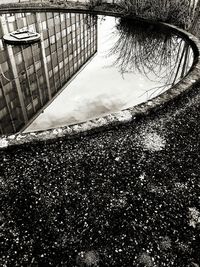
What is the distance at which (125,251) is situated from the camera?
1.40 m

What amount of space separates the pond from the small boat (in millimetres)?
172

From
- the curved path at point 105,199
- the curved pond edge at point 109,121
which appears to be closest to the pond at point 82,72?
the curved pond edge at point 109,121

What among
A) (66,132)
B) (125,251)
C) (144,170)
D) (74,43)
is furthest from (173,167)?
(74,43)

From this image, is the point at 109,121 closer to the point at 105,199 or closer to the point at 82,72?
the point at 105,199

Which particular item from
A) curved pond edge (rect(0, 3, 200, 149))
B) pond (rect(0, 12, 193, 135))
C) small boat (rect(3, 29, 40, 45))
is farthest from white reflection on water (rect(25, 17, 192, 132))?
small boat (rect(3, 29, 40, 45))

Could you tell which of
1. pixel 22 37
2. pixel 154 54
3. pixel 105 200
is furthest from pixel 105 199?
pixel 22 37

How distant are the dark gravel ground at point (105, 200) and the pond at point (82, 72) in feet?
2.56

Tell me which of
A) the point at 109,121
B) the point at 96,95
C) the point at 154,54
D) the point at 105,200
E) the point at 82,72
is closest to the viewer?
the point at 105,200

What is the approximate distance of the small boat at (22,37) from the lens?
5.16m

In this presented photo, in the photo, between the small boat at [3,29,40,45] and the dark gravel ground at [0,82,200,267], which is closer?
the dark gravel ground at [0,82,200,267]

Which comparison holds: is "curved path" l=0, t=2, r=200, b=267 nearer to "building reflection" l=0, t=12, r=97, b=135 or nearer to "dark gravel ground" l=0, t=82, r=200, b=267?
"dark gravel ground" l=0, t=82, r=200, b=267

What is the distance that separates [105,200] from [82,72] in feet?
8.86

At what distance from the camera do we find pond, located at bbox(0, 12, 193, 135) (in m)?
2.92

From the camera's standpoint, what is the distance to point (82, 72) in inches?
151
